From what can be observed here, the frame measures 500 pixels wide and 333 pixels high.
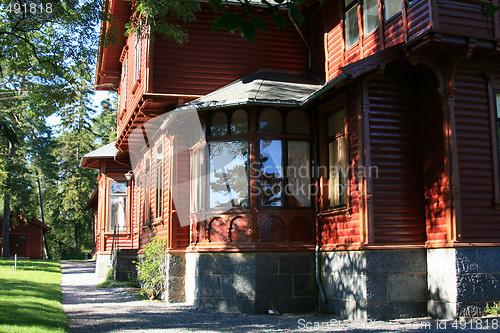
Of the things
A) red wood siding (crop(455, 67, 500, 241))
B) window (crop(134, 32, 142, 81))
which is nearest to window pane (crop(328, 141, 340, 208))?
red wood siding (crop(455, 67, 500, 241))

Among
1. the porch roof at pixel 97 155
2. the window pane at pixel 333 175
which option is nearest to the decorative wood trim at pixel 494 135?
the window pane at pixel 333 175

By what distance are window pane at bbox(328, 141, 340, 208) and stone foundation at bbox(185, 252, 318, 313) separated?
139 centimetres

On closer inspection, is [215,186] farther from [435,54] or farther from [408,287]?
[435,54]

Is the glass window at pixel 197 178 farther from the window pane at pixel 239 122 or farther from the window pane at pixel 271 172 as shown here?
the window pane at pixel 271 172

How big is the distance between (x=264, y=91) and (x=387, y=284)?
515 centimetres

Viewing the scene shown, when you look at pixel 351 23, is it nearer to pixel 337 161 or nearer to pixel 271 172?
pixel 337 161

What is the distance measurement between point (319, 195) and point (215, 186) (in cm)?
240

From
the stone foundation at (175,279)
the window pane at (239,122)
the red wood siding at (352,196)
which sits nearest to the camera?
the red wood siding at (352,196)

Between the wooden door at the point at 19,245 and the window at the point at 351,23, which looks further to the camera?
the wooden door at the point at 19,245

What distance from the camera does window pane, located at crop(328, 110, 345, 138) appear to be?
442 inches

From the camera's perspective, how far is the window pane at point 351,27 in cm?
1172

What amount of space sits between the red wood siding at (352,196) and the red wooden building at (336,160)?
4 cm

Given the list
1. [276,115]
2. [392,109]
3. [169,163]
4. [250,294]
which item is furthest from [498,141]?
[169,163]

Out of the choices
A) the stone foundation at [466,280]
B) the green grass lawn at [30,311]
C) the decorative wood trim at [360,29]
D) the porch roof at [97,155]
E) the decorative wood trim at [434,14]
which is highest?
the decorative wood trim at [360,29]
